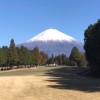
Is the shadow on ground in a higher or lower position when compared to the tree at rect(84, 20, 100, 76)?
lower

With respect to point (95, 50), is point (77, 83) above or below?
below

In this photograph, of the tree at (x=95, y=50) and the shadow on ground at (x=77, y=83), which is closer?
the shadow on ground at (x=77, y=83)

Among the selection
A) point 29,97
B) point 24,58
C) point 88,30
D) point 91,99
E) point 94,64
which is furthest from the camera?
point 24,58

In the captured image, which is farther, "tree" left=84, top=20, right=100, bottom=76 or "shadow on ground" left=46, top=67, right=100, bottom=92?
"tree" left=84, top=20, right=100, bottom=76

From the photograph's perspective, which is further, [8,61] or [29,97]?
[8,61]

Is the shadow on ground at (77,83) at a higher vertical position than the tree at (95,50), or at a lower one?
lower

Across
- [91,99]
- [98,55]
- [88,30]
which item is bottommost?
[91,99]

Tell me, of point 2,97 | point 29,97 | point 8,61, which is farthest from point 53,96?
point 8,61

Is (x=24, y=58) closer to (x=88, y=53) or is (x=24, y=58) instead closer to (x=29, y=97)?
(x=88, y=53)

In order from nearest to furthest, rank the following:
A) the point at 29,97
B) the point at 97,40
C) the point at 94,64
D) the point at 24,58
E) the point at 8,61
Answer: the point at 29,97, the point at 97,40, the point at 94,64, the point at 8,61, the point at 24,58

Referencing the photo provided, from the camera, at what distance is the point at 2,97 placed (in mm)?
31203

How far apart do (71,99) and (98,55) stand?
4812cm

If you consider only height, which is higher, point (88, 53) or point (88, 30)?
point (88, 30)

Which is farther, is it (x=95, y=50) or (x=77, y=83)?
(x=95, y=50)
